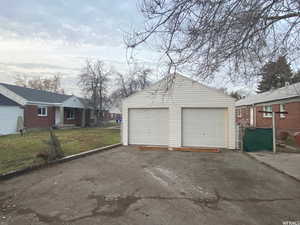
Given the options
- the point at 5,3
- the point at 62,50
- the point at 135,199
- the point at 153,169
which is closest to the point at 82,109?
the point at 62,50

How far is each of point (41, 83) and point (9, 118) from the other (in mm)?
29007

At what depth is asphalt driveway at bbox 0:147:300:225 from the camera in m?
3.14

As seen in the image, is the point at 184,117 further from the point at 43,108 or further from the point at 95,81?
the point at 95,81

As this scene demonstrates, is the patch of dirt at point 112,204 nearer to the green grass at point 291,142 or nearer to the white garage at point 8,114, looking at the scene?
the green grass at point 291,142

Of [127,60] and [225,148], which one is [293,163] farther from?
[127,60]

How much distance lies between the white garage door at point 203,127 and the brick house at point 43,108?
1549cm

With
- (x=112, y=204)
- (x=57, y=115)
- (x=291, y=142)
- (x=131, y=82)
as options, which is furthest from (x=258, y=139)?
(x=57, y=115)

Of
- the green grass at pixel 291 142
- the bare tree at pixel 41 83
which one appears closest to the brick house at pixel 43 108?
the bare tree at pixel 41 83

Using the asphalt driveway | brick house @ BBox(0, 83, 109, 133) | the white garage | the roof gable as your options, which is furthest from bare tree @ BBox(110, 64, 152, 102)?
the asphalt driveway

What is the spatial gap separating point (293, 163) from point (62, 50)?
1405 cm

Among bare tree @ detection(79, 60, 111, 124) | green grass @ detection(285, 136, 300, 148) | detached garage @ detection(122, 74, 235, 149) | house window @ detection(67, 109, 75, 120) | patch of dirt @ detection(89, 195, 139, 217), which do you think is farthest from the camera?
bare tree @ detection(79, 60, 111, 124)

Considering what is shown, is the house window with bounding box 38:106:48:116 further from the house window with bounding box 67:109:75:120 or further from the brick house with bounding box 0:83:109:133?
the house window with bounding box 67:109:75:120

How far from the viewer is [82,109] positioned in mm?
27469

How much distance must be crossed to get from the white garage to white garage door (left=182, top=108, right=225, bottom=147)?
15.3 meters
